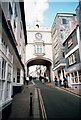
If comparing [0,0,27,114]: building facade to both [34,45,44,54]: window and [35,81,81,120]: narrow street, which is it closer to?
[35,81,81,120]: narrow street

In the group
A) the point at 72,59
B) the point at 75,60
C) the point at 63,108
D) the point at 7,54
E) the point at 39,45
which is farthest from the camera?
the point at 39,45

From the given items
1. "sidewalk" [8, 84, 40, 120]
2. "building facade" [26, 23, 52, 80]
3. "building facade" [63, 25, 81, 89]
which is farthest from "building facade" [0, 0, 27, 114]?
"building facade" [26, 23, 52, 80]

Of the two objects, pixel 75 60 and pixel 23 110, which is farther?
pixel 75 60

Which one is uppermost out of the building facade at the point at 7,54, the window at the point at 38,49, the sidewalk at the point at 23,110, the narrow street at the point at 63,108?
the window at the point at 38,49

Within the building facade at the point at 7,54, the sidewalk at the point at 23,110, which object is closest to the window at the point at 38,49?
the building facade at the point at 7,54

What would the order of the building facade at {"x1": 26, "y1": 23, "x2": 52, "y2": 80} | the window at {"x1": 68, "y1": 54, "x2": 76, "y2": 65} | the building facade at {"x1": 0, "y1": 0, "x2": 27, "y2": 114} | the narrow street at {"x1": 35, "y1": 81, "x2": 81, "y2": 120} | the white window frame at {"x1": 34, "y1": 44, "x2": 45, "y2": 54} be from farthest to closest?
the white window frame at {"x1": 34, "y1": 44, "x2": 45, "y2": 54}, the building facade at {"x1": 26, "y1": 23, "x2": 52, "y2": 80}, the window at {"x1": 68, "y1": 54, "x2": 76, "y2": 65}, the building facade at {"x1": 0, "y1": 0, "x2": 27, "y2": 114}, the narrow street at {"x1": 35, "y1": 81, "x2": 81, "y2": 120}

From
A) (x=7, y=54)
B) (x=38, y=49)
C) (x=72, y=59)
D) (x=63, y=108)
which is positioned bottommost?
(x=63, y=108)

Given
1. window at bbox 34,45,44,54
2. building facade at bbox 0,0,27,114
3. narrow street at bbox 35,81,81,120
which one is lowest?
narrow street at bbox 35,81,81,120

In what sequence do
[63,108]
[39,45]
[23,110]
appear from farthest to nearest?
[39,45]
[63,108]
[23,110]

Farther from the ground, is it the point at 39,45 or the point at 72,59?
the point at 39,45

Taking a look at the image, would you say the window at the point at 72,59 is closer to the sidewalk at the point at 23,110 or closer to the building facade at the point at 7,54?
the building facade at the point at 7,54

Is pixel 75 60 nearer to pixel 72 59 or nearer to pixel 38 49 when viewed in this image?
pixel 72 59

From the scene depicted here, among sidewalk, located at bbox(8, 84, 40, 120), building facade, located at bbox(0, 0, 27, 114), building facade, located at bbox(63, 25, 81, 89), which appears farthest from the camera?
building facade, located at bbox(63, 25, 81, 89)

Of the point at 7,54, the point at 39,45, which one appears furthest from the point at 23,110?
the point at 39,45
